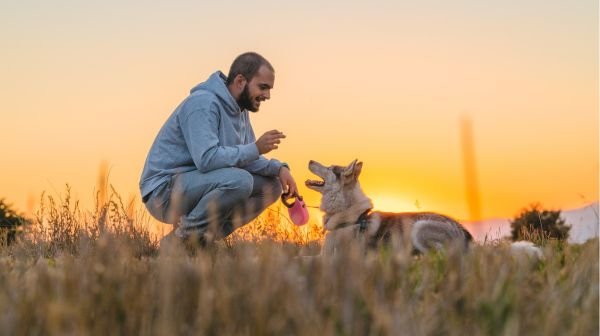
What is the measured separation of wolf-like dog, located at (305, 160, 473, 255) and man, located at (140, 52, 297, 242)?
0.52 meters

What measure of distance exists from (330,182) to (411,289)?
4703 mm

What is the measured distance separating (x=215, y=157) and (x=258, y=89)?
854 mm

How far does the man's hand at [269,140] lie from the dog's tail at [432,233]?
153cm

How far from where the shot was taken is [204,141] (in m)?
8.20

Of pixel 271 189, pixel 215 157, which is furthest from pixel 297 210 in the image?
pixel 215 157

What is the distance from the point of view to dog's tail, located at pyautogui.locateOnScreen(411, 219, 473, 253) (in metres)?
7.95

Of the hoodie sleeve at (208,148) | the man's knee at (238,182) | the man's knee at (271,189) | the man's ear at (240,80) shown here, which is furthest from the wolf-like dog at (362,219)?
the man's ear at (240,80)

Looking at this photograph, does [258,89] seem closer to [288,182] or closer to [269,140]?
[269,140]

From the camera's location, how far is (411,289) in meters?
4.44

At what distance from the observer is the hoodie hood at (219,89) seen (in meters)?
8.57

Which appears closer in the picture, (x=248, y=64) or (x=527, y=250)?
(x=527, y=250)

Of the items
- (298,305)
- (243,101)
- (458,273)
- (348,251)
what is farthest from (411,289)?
(243,101)

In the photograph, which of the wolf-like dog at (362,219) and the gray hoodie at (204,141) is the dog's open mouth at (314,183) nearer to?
the wolf-like dog at (362,219)

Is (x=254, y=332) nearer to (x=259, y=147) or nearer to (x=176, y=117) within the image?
(x=259, y=147)
